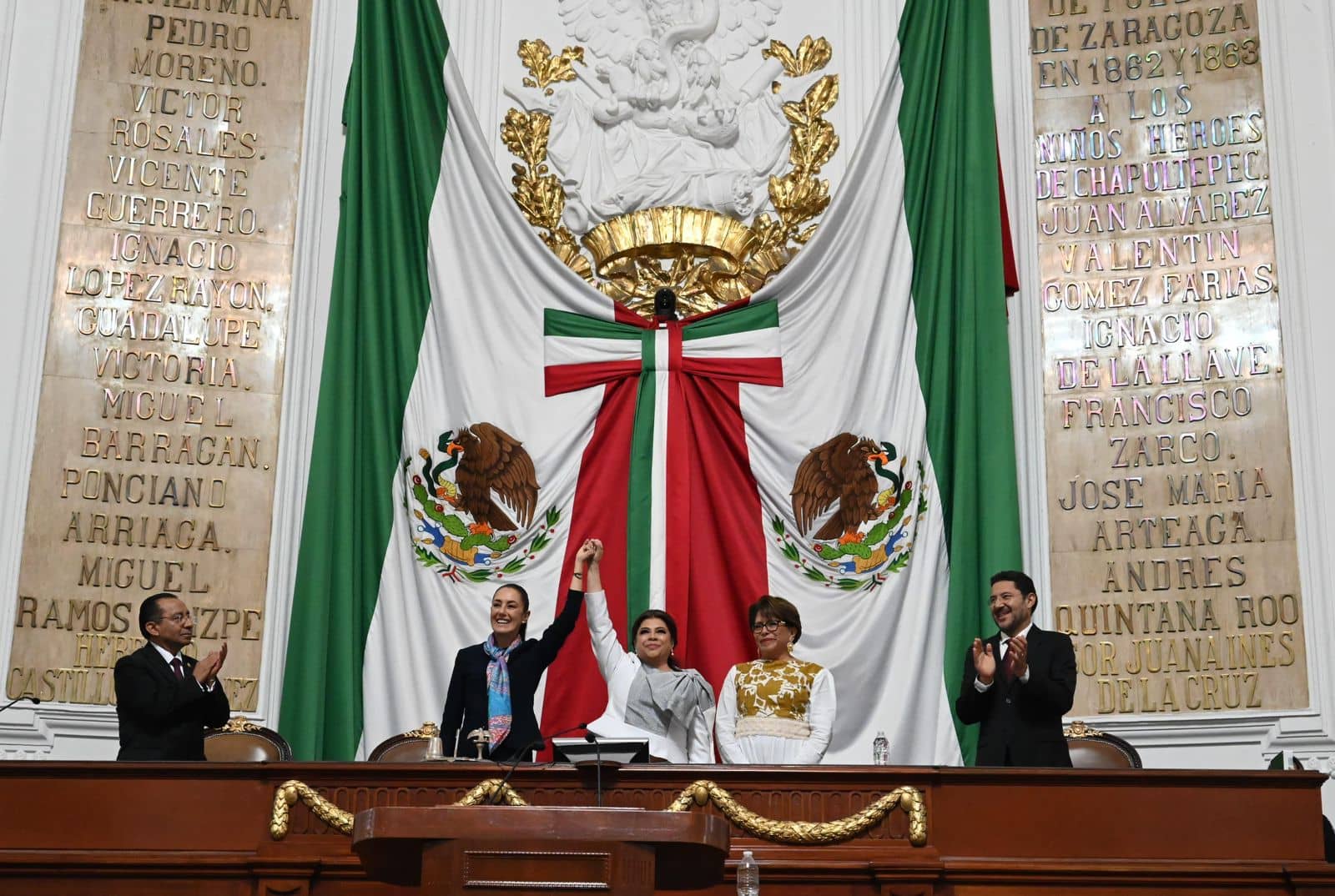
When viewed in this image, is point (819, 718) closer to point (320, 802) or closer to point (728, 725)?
point (728, 725)

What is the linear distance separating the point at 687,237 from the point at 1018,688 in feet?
12.1

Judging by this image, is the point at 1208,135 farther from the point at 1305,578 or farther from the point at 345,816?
the point at 345,816

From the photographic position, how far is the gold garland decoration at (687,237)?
9211 mm

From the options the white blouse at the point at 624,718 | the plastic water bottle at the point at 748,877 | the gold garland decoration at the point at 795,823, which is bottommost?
the plastic water bottle at the point at 748,877

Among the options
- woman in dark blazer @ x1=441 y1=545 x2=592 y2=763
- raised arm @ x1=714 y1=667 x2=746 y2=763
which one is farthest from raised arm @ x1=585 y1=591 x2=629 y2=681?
raised arm @ x1=714 y1=667 x2=746 y2=763

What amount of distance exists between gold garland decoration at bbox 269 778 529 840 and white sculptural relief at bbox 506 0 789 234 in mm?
4323

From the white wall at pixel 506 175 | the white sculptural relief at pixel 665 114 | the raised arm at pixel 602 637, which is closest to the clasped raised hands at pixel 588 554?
the raised arm at pixel 602 637

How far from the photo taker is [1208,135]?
29.0ft

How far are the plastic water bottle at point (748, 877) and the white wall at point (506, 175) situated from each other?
3.33 metres

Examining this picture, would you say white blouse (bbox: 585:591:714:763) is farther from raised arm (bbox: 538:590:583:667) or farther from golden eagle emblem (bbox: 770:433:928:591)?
golden eagle emblem (bbox: 770:433:928:591)

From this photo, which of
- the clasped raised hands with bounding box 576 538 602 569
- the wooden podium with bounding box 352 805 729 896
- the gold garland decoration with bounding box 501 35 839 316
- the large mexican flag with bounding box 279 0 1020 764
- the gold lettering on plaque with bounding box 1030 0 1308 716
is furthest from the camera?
the gold garland decoration with bounding box 501 35 839 316

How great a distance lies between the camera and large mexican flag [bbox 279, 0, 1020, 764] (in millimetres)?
8352

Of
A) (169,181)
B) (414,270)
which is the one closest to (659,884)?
(414,270)

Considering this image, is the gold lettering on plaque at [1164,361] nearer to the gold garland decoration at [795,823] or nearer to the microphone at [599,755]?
the gold garland decoration at [795,823]
